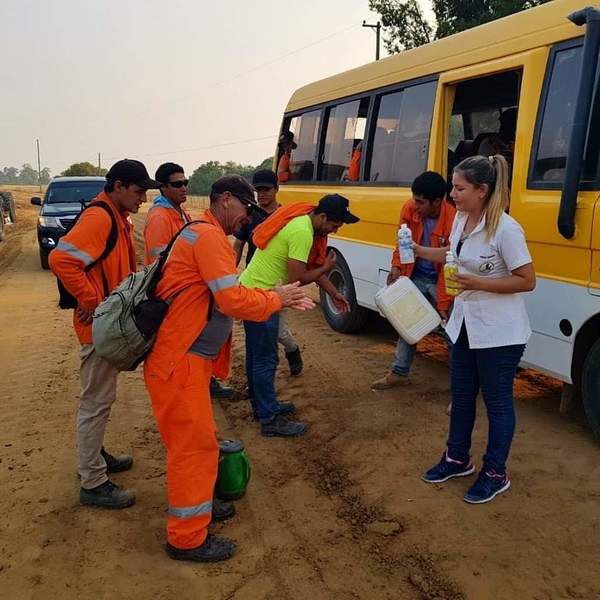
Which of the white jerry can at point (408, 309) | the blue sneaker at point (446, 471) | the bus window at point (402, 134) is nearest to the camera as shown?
the blue sneaker at point (446, 471)

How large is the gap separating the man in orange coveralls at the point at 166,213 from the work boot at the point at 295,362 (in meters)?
1.64

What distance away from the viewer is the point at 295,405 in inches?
196

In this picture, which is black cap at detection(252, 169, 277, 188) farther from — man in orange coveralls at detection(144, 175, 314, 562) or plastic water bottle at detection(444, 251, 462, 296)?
plastic water bottle at detection(444, 251, 462, 296)

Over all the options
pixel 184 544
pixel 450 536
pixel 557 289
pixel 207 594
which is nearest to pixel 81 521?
pixel 184 544

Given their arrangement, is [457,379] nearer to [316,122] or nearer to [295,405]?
[295,405]

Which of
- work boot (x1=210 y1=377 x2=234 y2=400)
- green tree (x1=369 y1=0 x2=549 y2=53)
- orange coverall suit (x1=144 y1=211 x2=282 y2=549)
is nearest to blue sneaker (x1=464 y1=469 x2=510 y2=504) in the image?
orange coverall suit (x1=144 y1=211 x2=282 y2=549)

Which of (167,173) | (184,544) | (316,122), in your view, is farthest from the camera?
(316,122)

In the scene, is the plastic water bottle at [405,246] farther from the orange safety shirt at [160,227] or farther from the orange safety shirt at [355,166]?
the orange safety shirt at [355,166]

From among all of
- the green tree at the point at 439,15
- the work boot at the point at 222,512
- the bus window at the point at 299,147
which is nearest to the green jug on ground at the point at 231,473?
the work boot at the point at 222,512

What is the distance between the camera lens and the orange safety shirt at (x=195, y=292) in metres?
2.74

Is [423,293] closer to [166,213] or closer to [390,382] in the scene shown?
[390,382]

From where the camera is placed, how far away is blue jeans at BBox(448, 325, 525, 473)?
324 centimetres

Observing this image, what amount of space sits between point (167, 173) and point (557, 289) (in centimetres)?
283

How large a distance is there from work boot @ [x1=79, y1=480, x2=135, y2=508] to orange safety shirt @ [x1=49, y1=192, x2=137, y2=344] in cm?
84
